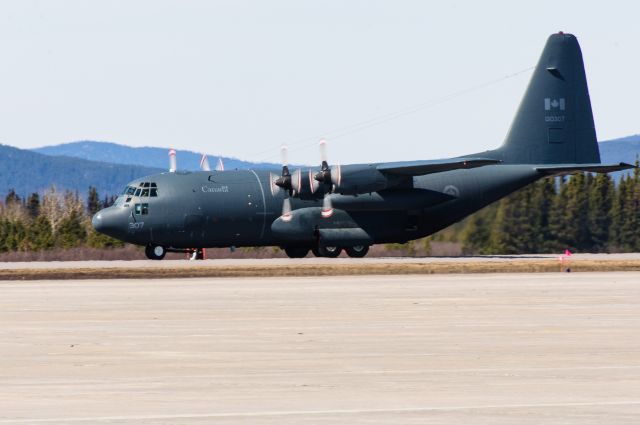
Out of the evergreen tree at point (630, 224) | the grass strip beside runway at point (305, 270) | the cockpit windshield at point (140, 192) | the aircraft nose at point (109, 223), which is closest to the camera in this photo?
the grass strip beside runway at point (305, 270)

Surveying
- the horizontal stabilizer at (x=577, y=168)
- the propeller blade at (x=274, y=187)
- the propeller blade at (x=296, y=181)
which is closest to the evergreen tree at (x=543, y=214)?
the horizontal stabilizer at (x=577, y=168)

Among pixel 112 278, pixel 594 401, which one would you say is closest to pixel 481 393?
pixel 594 401

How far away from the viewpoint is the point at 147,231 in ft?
182

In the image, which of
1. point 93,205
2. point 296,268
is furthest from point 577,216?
point 93,205

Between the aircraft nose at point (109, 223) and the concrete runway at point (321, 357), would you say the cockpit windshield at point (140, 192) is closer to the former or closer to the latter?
the aircraft nose at point (109, 223)

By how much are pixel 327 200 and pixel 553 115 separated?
13.9 meters

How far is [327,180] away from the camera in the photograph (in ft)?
185

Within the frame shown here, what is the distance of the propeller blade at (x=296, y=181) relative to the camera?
186 ft

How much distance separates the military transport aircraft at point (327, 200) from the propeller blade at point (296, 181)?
1.8 inches

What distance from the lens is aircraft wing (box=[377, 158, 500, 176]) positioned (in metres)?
55.9

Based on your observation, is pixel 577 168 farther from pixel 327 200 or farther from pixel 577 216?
pixel 327 200

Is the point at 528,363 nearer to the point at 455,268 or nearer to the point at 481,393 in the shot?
the point at 481,393

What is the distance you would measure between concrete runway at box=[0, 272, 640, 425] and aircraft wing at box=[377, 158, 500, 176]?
20.6 meters

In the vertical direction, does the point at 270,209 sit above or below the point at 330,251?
above
